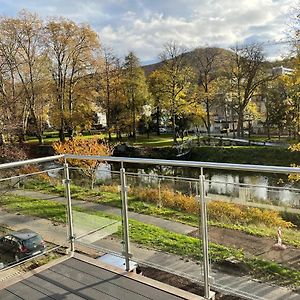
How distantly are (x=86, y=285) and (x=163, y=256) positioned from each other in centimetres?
66

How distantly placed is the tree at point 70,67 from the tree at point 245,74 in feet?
37.9

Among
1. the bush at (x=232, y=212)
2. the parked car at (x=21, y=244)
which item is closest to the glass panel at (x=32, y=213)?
the parked car at (x=21, y=244)

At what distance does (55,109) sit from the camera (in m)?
28.2

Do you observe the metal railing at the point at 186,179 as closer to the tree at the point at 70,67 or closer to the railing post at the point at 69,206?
the railing post at the point at 69,206

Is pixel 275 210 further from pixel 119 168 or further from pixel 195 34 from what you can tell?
pixel 195 34

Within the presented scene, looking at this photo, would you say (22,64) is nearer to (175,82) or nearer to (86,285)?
(175,82)

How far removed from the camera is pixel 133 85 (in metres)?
30.7

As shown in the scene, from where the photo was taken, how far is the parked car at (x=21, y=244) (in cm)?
313

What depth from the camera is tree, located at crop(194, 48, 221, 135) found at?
30.6 meters

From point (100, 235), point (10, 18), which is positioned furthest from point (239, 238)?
point (10, 18)

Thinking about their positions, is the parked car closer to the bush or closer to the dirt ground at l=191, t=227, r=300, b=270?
the bush

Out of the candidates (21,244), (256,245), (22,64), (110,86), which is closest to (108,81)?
(110,86)

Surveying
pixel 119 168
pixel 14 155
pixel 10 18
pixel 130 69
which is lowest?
pixel 14 155

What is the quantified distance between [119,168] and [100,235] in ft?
2.40
